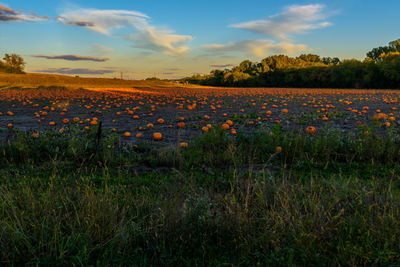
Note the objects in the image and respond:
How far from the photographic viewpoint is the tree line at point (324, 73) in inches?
1734

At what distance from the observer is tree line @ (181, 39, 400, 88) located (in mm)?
44031

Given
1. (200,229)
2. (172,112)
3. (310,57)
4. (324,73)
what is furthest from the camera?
(310,57)

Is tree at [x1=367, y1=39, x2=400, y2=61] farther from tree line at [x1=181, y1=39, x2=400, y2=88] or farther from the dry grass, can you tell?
the dry grass

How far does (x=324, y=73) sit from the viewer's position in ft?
181

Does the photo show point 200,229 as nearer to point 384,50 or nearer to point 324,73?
point 324,73

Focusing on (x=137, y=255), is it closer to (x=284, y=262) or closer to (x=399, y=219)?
(x=284, y=262)

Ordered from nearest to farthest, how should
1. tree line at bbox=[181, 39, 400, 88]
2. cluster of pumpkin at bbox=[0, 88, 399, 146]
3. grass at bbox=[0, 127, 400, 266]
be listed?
grass at bbox=[0, 127, 400, 266], cluster of pumpkin at bbox=[0, 88, 399, 146], tree line at bbox=[181, 39, 400, 88]

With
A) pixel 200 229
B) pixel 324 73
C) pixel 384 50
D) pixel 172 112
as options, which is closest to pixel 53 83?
pixel 172 112

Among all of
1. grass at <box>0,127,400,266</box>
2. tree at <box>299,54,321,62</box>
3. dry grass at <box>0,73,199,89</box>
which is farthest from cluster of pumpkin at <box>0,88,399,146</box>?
tree at <box>299,54,321,62</box>

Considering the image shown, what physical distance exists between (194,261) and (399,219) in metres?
2.01

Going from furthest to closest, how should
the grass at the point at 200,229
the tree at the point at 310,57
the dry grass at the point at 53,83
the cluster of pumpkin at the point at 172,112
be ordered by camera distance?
1. the tree at the point at 310,57
2. the dry grass at the point at 53,83
3. the cluster of pumpkin at the point at 172,112
4. the grass at the point at 200,229

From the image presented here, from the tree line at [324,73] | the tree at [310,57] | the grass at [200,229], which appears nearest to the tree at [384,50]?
the tree line at [324,73]

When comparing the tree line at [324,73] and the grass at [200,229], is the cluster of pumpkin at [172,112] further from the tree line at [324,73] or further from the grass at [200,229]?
the tree line at [324,73]

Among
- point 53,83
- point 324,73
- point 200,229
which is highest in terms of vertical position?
point 324,73
